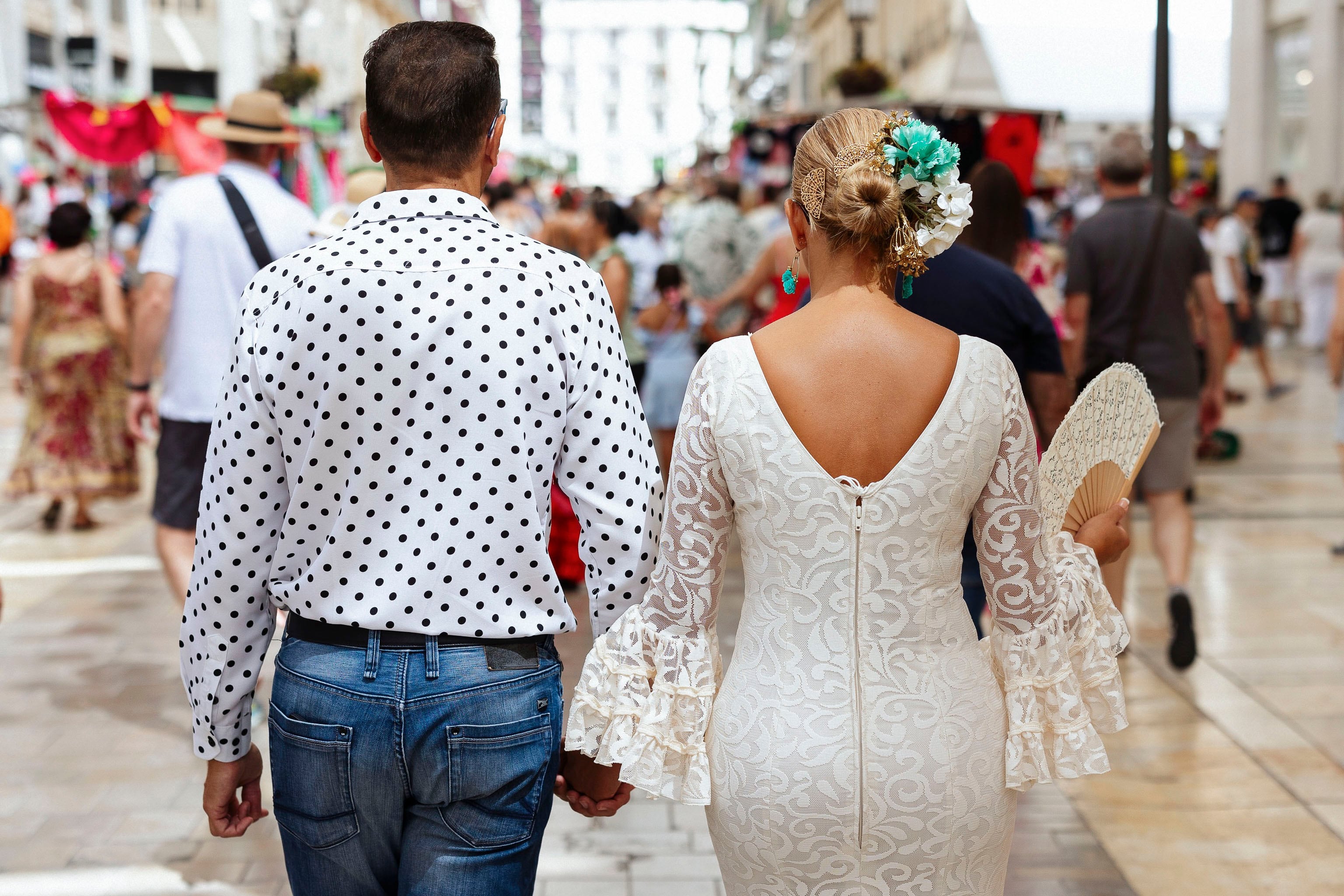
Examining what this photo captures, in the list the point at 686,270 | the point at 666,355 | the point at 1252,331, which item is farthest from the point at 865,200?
the point at 1252,331

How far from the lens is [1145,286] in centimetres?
521

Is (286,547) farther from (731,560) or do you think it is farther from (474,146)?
(731,560)

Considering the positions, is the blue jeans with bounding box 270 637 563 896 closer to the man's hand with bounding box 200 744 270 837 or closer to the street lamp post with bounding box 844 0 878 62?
the man's hand with bounding box 200 744 270 837

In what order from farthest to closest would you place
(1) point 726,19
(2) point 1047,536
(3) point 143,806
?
(1) point 726,19 → (3) point 143,806 → (2) point 1047,536

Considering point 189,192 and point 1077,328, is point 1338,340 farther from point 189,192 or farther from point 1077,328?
point 189,192

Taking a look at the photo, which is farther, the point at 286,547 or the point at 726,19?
the point at 726,19

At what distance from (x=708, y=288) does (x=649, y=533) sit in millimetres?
6813

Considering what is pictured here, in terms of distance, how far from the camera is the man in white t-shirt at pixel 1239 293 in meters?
13.2

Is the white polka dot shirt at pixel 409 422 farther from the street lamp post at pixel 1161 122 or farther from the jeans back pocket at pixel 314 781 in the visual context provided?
the street lamp post at pixel 1161 122

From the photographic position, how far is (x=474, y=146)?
1978 mm

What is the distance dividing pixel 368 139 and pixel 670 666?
908mm

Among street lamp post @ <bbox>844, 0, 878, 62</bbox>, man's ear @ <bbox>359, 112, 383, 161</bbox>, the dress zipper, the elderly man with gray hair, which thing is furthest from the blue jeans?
street lamp post @ <bbox>844, 0, 878, 62</bbox>

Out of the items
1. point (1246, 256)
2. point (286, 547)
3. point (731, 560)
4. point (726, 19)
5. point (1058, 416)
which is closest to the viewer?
point (286, 547)

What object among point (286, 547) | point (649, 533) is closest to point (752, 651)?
point (649, 533)
